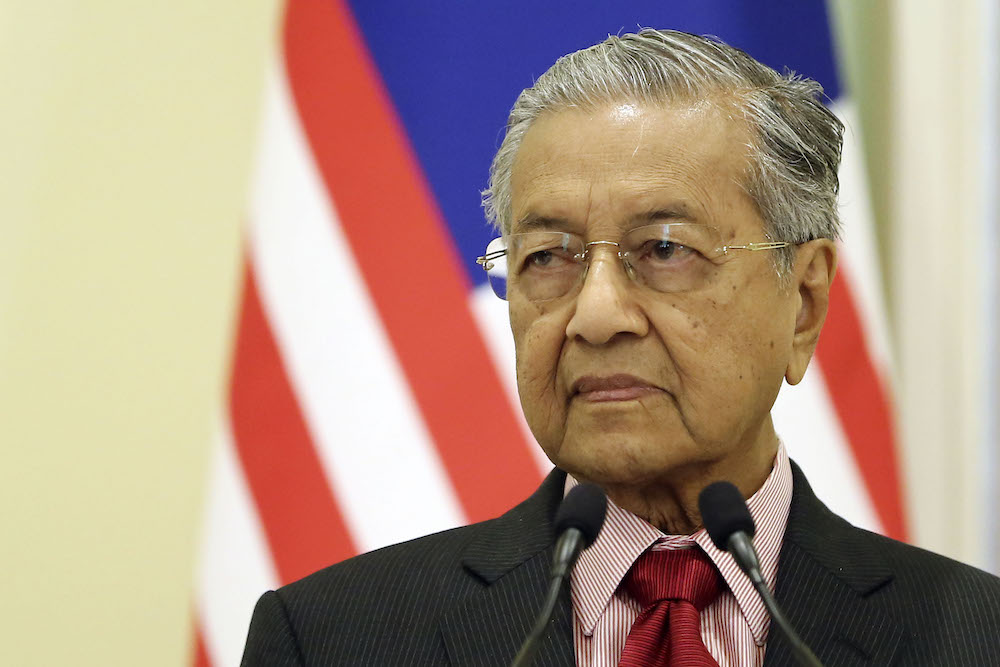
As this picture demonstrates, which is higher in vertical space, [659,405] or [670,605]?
[659,405]

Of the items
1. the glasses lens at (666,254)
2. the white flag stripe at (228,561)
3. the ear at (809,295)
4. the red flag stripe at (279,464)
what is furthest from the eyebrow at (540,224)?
the white flag stripe at (228,561)

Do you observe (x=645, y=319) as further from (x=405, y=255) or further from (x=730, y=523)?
(x=405, y=255)

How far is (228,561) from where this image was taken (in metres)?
2.62

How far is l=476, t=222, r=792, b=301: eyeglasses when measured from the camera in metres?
1.70

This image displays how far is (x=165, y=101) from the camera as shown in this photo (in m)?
2.68

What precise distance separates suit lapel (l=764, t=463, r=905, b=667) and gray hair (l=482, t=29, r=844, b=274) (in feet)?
1.44

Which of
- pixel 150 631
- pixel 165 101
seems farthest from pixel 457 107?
pixel 150 631

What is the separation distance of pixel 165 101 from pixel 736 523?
1938 mm

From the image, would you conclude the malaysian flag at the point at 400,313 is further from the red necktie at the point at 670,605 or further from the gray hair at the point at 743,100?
the red necktie at the point at 670,605

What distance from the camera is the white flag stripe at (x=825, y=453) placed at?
2.61m

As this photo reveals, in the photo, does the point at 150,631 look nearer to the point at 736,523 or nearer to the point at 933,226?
the point at 736,523

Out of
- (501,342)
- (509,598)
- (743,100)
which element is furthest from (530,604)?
(501,342)

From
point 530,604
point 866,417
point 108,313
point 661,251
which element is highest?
point 108,313

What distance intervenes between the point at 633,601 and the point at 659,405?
1.02ft
